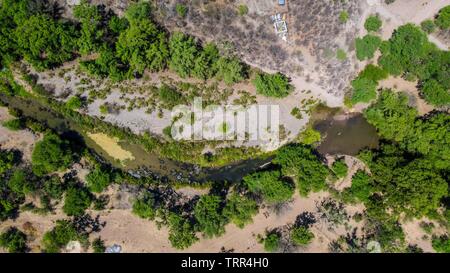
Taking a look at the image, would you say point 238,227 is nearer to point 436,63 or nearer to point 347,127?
point 347,127

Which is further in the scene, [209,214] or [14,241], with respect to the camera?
[14,241]

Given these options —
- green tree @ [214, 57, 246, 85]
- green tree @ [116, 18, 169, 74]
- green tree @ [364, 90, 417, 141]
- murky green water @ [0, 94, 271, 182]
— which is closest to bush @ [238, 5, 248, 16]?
green tree @ [214, 57, 246, 85]

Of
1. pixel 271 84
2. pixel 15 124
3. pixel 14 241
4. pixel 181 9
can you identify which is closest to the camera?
pixel 181 9

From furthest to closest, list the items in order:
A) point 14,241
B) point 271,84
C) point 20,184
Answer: point 271,84 → point 20,184 → point 14,241

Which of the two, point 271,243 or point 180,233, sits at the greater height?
point 180,233

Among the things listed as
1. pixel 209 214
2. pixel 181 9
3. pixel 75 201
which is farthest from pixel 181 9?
pixel 75 201

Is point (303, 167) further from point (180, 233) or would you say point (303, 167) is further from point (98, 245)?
point (98, 245)

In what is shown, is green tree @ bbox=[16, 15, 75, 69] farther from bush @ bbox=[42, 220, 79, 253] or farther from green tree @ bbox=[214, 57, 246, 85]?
bush @ bbox=[42, 220, 79, 253]
